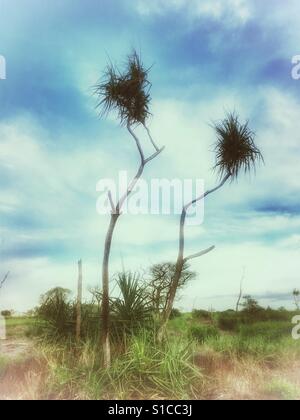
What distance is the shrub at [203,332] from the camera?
7.35 m

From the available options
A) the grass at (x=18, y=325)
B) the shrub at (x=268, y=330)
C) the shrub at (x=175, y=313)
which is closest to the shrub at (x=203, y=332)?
the shrub at (x=175, y=313)

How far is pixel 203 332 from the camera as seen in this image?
750 cm

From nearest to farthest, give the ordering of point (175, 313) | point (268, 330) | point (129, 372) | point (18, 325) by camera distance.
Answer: point (129, 372) → point (18, 325) → point (175, 313) → point (268, 330)

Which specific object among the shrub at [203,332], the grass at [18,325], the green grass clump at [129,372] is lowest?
the green grass clump at [129,372]

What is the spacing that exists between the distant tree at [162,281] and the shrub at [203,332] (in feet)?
2.38

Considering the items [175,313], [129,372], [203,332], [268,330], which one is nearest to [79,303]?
[129,372]

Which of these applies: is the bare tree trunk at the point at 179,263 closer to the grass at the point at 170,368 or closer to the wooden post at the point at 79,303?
the grass at the point at 170,368

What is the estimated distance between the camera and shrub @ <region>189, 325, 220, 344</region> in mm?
7346

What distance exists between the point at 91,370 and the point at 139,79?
428 cm

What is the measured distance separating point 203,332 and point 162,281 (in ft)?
3.59

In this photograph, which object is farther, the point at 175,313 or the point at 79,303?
the point at 175,313

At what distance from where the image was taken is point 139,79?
7117 mm

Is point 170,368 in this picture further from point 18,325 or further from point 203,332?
point 18,325
